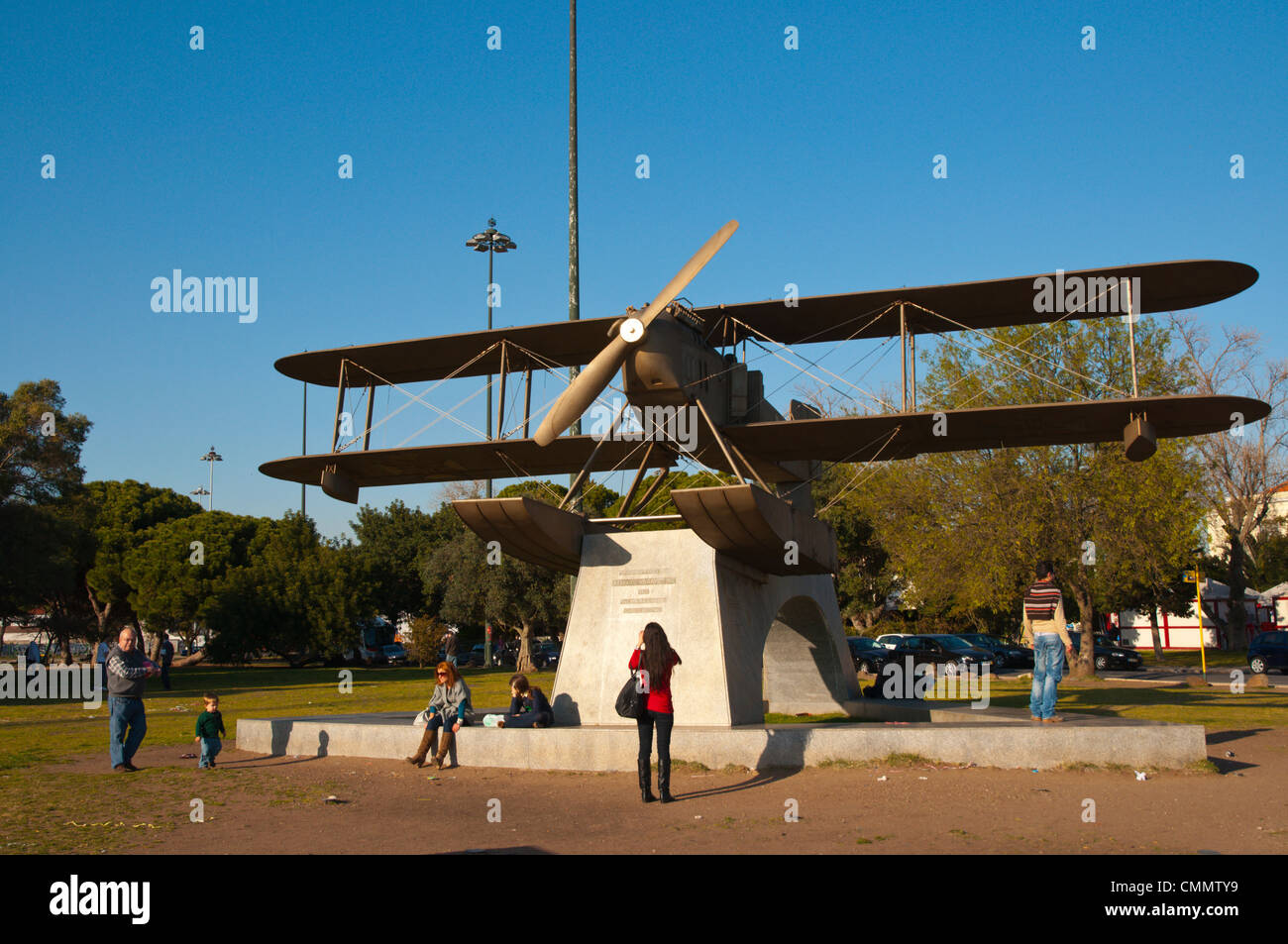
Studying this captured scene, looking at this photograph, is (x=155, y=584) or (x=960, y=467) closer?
(x=960, y=467)

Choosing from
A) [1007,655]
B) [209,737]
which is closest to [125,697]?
[209,737]

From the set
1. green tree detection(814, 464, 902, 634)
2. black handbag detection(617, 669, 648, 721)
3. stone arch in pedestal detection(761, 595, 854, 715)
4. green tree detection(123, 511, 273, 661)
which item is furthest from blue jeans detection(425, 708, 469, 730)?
green tree detection(123, 511, 273, 661)

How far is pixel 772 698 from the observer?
62.8 feet

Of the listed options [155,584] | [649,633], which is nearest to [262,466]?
[649,633]

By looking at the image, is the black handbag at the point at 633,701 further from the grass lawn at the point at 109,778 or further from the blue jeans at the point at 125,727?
the blue jeans at the point at 125,727

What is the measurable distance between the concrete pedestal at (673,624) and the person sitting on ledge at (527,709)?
41 centimetres

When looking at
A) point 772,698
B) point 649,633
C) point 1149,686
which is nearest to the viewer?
point 649,633

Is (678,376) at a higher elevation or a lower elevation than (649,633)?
higher

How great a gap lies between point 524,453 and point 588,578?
3.16 meters

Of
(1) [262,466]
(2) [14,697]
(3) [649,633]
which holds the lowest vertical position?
(2) [14,697]

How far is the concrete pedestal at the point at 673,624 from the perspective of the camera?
13656mm

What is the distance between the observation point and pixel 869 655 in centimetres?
3562

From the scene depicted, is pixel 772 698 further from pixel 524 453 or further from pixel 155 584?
pixel 155 584
